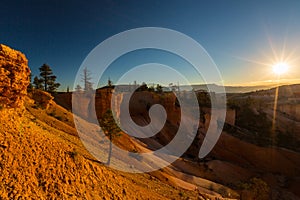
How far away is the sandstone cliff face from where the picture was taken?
29.6 feet

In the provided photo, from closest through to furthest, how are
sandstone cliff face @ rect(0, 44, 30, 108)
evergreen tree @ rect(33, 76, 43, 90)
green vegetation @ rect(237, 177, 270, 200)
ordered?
sandstone cliff face @ rect(0, 44, 30, 108) < green vegetation @ rect(237, 177, 270, 200) < evergreen tree @ rect(33, 76, 43, 90)

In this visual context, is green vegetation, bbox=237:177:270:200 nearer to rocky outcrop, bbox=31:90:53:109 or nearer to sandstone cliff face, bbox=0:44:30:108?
sandstone cliff face, bbox=0:44:30:108

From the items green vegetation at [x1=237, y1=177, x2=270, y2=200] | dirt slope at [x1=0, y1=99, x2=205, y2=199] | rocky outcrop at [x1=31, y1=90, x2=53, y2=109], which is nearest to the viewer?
dirt slope at [x1=0, y1=99, x2=205, y2=199]

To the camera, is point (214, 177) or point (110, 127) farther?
point (214, 177)

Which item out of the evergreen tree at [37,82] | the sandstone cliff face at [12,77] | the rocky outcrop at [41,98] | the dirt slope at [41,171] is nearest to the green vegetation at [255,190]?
the dirt slope at [41,171]

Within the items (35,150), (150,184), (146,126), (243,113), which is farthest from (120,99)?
(243,113)

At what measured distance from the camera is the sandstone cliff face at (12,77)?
902 centimetres

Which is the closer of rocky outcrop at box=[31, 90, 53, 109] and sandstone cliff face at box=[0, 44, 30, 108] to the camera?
sandstone cliff face at box=[0, 44, 30, 108]

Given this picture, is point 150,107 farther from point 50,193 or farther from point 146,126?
point 50,193

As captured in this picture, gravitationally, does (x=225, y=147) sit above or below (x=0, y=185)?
below

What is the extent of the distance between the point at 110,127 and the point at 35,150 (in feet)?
38.3

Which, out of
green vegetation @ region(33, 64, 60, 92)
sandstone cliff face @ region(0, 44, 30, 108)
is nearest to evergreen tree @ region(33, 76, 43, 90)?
green vegetation @ region(33, 64, 60, 92)

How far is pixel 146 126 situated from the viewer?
136 feet

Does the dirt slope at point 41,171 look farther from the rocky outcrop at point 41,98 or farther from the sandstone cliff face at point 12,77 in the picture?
the rocky outcrop at point 41,98
